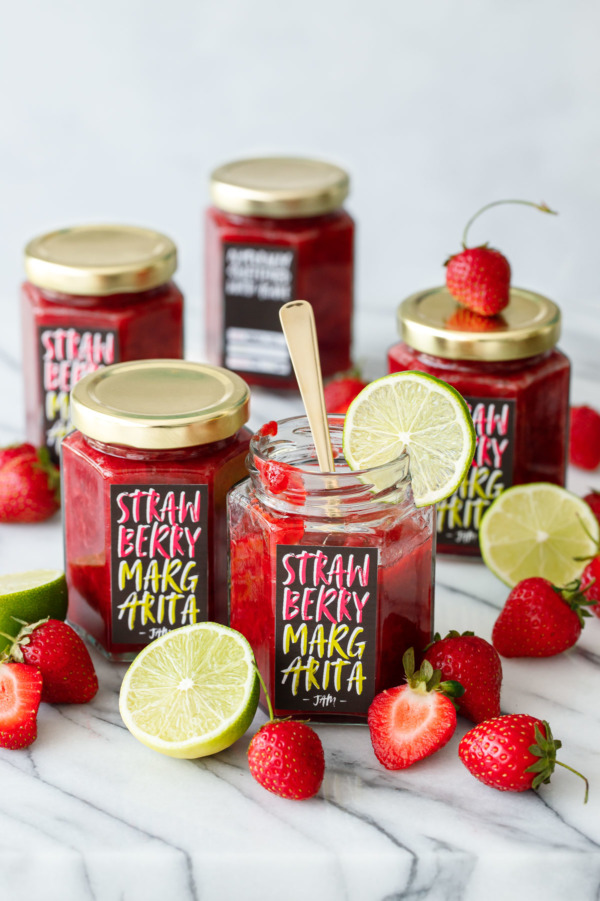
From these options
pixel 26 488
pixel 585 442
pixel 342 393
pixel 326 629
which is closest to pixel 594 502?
pixel 585 442

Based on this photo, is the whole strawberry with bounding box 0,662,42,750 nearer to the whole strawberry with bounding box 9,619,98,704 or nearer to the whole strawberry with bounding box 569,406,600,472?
the whole strawberry with bounding box 9,619,98,704

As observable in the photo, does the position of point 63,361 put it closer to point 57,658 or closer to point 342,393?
point 342,393

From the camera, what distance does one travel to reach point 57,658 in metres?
1.23

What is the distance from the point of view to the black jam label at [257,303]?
1902 mm

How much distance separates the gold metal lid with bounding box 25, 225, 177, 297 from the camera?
163 centimetres

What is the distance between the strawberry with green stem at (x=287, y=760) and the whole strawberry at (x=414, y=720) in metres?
0.07

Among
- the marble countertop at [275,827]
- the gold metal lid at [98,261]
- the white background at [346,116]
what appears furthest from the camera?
the white background at [346,116]

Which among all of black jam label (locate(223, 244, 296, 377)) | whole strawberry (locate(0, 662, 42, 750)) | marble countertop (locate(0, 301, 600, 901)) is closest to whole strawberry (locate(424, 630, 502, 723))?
marble countertop (locate(0, 301, 600, 901))

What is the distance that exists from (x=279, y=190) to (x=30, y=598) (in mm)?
846

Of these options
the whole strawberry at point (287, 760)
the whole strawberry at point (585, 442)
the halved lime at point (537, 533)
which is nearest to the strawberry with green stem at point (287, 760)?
the whole strawberry at point (287, 760)

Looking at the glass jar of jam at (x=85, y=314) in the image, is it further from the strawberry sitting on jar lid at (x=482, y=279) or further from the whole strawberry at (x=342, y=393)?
the strawberry sitting on jar lid at (x=482, y=279)

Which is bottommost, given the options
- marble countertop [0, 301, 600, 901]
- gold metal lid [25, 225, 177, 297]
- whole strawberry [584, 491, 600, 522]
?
marble countertop [0, 301, 600, 901]

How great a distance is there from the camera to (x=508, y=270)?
1546 mm

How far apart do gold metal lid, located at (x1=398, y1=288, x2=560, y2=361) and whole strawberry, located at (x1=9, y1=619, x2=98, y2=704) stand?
21.8 inches
